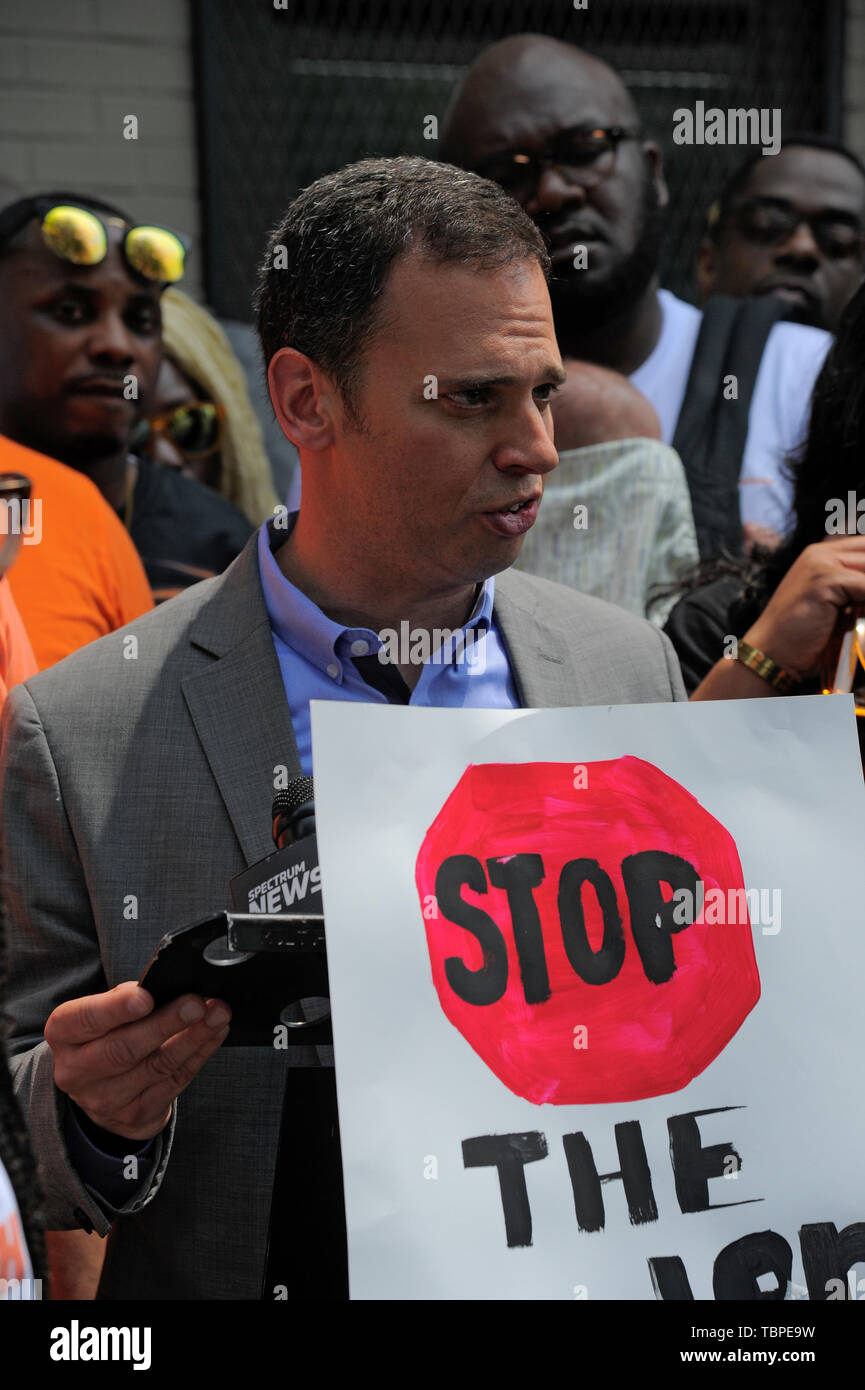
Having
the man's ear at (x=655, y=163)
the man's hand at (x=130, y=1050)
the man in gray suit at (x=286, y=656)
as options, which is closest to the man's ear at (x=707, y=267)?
the man's ear at (x=655, y=163)

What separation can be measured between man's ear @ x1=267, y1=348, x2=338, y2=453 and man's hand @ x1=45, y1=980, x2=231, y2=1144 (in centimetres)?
76

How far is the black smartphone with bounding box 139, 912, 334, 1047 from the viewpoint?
1.06 m

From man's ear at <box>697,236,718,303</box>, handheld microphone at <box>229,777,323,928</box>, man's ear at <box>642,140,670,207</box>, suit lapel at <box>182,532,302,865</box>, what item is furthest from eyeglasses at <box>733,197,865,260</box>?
handheld microphone at <box>229,777,323,928</box>

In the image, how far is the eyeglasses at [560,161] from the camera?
325 cm

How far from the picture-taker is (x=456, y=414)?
1.59 m

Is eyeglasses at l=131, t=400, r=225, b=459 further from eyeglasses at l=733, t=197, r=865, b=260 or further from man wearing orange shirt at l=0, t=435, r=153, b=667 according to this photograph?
eyeglasses at l=733, t=197, r=865, b=260

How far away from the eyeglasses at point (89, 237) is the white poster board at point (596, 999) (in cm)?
227

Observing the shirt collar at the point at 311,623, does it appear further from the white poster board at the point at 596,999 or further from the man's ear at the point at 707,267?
the man's ear at the point at 707,267

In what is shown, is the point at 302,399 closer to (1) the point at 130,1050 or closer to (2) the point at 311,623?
(2) the point at 311,623

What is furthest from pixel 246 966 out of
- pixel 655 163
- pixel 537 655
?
pixel 655 163

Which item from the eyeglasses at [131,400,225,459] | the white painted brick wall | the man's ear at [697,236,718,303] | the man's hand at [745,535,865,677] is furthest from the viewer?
the white painted brick wall

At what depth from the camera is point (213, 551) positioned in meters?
3.39

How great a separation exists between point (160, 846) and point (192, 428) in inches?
102
